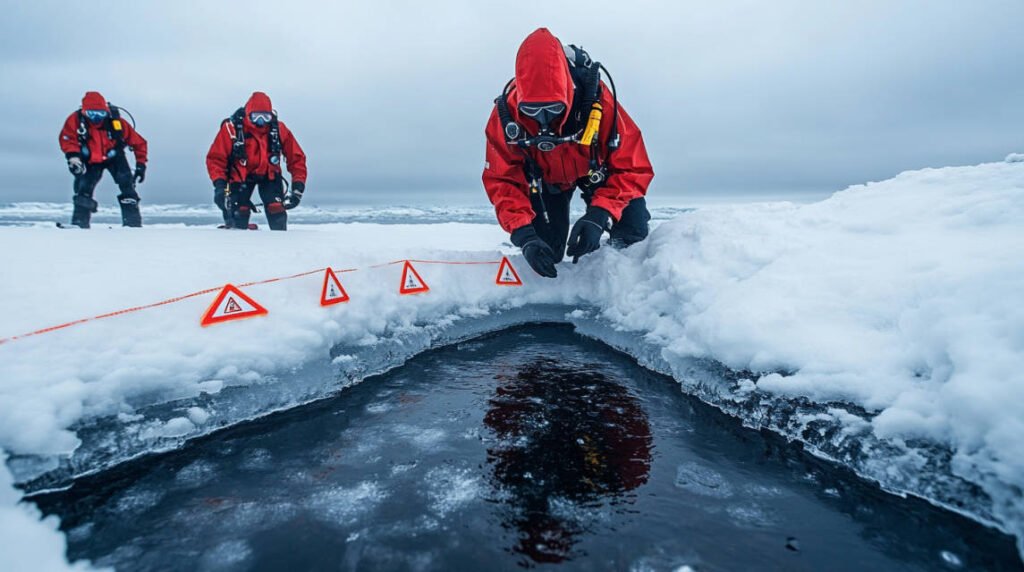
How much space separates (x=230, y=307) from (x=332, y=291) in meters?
0.72

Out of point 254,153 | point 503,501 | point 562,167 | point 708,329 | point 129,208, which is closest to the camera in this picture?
point 503,501

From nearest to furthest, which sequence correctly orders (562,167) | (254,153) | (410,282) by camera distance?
(410,282) < (562,167) < (254,153)

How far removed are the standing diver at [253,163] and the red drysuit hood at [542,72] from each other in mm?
4512

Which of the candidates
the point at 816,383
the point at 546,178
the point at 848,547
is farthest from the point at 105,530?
the point at 546,178

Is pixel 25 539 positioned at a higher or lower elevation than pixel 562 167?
lower

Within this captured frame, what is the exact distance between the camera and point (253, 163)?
640 centimetres

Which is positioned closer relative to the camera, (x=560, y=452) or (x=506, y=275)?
(x=560, y=452)

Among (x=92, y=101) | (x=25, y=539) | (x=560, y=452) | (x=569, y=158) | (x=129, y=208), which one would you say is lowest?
(x=25, y=539)

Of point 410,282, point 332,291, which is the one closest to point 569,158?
point 410,282

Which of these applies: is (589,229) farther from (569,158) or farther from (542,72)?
(542,72)

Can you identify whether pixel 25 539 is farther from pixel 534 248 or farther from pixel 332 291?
pixel 534 248

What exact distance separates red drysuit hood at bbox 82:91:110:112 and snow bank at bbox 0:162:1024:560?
124 inches

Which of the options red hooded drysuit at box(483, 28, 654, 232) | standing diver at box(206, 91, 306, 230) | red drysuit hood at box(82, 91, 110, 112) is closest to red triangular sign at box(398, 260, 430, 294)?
red hooded drysuit at box(483, 28, 654, 232)

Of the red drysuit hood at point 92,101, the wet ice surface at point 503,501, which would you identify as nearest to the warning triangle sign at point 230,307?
the wet ice surface at point 503,501
